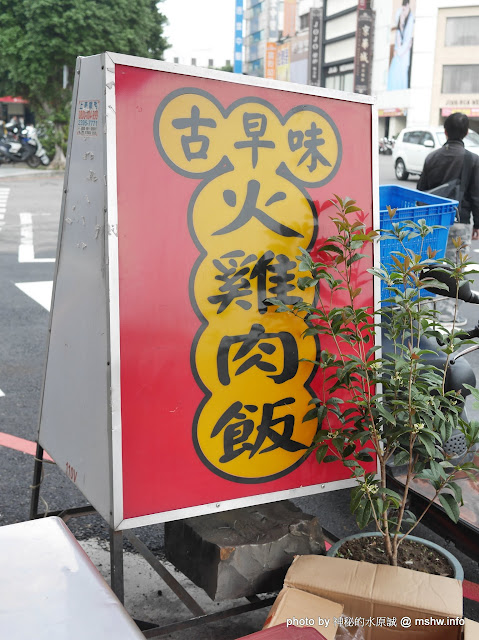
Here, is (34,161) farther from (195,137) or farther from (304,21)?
(304,21)

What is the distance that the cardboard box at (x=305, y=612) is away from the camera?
6.72ft

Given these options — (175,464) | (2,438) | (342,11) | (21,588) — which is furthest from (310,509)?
(342,11)

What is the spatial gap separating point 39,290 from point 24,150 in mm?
19388

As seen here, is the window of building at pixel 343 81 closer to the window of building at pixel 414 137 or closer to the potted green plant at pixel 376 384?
the window of building at pixel 414 137

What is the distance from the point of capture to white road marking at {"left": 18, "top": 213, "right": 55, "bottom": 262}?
9.81m

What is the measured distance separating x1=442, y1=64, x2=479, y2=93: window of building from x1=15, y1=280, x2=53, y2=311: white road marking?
136 ft

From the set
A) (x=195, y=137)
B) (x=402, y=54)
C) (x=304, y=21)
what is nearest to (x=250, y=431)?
(x=195, y=137)

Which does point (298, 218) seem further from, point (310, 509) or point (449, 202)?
point (310, 509)

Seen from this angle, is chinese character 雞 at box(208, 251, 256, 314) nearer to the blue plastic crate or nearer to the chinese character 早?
the chinese character 早

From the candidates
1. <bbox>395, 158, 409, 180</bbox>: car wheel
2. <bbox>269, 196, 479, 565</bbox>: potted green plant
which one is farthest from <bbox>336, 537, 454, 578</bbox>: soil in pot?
<bbox>395, 158, 409, 180</bbox>: car wheel

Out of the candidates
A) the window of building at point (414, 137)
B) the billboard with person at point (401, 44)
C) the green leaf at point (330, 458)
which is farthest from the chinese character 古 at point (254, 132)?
the billboard with person at point (401, 44)

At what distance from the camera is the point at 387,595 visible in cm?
218

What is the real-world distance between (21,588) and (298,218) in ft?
5.03

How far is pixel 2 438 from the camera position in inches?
173
